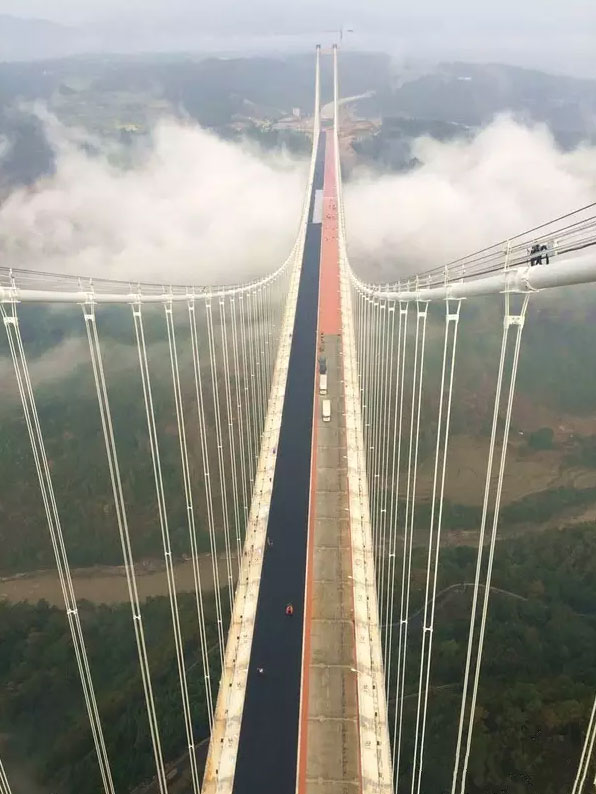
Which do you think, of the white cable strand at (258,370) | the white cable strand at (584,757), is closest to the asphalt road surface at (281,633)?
the white cable strand at (258,370)

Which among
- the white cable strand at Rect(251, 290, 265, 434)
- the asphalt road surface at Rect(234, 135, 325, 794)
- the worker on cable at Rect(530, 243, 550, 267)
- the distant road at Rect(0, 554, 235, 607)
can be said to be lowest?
the distant road at Rect(0, 554, 235, 607)

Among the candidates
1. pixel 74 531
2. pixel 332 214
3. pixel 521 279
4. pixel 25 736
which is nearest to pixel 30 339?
pixel 74 531

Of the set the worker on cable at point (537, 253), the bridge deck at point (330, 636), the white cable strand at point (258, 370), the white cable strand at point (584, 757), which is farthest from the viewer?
the white cable strand at point (258, 370)

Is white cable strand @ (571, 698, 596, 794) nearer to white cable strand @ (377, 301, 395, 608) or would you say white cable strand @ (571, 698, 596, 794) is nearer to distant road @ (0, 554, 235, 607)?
white cable strand @ (377, 301, 395, 608)

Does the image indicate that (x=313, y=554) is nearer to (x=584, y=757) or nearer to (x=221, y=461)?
(x=221, y=461)

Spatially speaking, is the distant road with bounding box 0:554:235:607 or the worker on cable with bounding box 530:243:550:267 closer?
the worker on cable with bounding box 530:243:550:267

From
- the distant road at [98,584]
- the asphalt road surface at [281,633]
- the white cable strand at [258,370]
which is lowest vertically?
the distant road at [98,584]

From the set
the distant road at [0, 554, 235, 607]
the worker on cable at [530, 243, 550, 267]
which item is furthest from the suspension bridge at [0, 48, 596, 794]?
the distant road at [0, 554, 235, 607]

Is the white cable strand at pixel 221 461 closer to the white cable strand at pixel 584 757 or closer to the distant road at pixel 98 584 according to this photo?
the white cable strand at pixel 584 757

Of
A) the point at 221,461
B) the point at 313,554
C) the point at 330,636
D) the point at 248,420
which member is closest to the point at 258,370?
the point at 248,420
